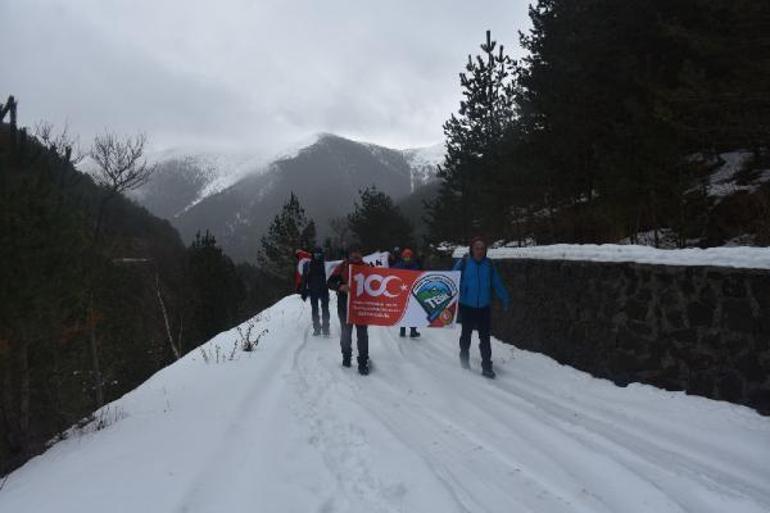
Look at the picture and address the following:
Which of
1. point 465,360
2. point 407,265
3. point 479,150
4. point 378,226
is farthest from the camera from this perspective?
point 378,226

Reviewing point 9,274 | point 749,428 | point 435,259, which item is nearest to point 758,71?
point 749,428

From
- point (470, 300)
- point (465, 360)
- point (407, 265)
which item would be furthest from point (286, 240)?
point (470, 300)

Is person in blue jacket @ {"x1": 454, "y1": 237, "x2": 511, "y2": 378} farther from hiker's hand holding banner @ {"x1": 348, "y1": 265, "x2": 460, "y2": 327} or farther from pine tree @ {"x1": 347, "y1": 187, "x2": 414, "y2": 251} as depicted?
pine tree @ {"x1": 347, "y1": 187, "x2": 414, "y2": 251}

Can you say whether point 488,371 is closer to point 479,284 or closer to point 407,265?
point 479,284

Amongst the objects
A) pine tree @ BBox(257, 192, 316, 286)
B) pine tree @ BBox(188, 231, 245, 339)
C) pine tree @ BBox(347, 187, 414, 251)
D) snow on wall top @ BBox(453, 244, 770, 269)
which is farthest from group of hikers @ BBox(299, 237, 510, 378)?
pine tree @ BBox(257, 192, 316, 286)

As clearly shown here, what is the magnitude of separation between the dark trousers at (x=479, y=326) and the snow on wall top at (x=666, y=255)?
1.54m

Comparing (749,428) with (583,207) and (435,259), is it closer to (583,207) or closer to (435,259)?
(583,207)

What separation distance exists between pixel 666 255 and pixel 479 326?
8.79 ft

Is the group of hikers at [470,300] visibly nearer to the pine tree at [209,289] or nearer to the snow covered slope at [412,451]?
the snow covered slope at [412,451]

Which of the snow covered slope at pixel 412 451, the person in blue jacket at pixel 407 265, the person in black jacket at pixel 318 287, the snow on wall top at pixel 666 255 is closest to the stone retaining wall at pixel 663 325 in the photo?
the snow on wall top at pixel 666 255

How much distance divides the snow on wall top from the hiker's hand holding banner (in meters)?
1.70

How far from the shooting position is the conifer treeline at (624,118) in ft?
32.2

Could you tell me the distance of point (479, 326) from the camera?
314 inches

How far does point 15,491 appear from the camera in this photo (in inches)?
185
